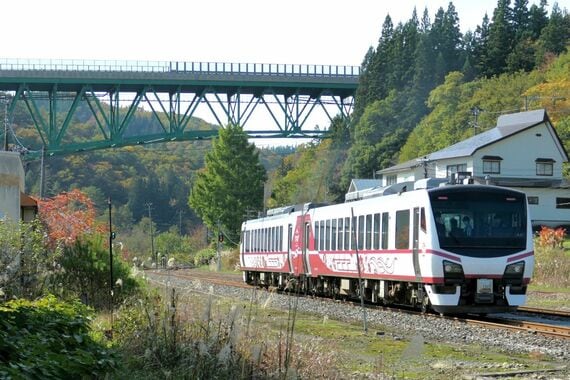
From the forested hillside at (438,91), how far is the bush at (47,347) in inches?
2183

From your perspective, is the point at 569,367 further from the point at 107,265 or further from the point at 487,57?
the point at 487,57

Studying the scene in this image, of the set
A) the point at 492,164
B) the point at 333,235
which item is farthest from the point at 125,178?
the point at 333,235

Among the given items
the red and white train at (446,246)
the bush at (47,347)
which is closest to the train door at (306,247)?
the red and white train at (446,246)

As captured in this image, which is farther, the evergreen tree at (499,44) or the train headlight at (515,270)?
the evergreen tree at (499,44)

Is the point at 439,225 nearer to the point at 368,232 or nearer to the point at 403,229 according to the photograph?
the point at 403,229

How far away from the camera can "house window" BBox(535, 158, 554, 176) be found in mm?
64312

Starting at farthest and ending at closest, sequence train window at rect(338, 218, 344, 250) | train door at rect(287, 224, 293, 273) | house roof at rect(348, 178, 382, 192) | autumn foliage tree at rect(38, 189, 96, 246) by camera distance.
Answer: house roof at rect(348, 178, 382, 192) → autumn foliage tree at rect(38, 189, 96, 246) → train door at rect(287, 224, 293, 273) → train window at rect(338, 218, 344, 250)

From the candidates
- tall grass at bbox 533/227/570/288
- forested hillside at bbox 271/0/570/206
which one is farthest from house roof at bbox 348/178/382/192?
tall grass at bbox 533/227/570/288

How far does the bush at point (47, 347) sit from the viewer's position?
6.99 metres

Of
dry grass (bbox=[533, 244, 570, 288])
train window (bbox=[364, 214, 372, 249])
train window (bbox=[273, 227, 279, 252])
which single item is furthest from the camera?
train window (bbox=[273, 227, 279, 252])

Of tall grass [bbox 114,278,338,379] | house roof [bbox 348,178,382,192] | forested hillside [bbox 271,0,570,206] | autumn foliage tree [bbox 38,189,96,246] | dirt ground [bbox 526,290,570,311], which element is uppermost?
forested hillside [bbox 271,0,570,206]

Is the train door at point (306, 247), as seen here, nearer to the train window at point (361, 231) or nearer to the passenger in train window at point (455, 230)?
the train window at point (361, 231)

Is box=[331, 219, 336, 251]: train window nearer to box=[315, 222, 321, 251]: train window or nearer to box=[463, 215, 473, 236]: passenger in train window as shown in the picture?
box=[315, 222, 321, 251]: train window

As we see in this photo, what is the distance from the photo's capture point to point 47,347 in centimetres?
799
